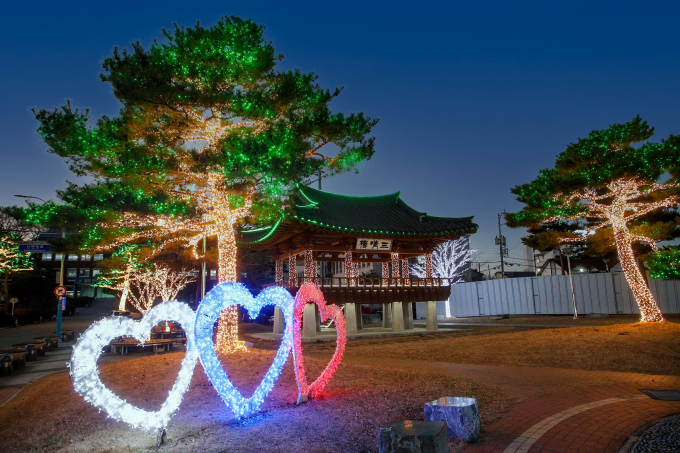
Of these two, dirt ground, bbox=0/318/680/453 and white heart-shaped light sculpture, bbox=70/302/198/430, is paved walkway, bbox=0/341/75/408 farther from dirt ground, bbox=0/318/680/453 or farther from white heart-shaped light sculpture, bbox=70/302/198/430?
white heart-shaped light sculpture, bbox=70/302/198/430

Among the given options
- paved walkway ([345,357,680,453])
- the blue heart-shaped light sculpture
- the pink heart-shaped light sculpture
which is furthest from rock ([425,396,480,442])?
the blue heart-shaped light sculpture

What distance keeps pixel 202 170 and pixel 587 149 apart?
15.0m

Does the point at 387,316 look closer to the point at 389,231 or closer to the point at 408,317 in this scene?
the point at 408,317

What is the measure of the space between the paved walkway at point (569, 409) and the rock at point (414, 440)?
1.05 m

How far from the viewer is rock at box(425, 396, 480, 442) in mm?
5113

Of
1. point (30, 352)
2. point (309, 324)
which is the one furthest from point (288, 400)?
point (309, 324)

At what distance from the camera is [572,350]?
12.6 meters

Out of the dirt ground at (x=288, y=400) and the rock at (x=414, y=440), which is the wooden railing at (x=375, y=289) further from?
the rock at (x=414, y=440)

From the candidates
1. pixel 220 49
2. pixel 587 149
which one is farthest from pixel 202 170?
pixel 587 149

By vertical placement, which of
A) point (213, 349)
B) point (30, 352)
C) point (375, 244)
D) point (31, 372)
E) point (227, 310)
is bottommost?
point (31, 372)

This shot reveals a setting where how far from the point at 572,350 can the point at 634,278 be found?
22.0 ft

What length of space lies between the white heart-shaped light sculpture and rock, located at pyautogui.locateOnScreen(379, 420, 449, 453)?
111 inches

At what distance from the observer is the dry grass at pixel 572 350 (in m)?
11.0

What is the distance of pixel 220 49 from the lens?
1174 cm
